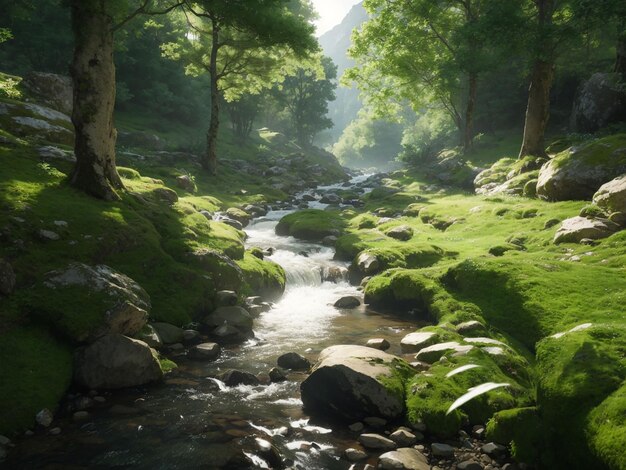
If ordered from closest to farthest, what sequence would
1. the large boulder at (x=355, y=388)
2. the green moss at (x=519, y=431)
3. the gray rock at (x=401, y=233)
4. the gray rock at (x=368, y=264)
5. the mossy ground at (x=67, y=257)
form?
the green moss at (x=519, y=431)
the large boulder at (x=355, y=388)
the mossy ground at (x=67, y=257)
the gray rock at (x=368, y=264)
the gray rock at (x=401, y=233)

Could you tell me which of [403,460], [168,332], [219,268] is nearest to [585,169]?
[219,268]

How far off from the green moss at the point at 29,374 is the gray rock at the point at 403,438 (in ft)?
17.8

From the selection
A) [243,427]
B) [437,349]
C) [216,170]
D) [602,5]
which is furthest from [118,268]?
[216,170]

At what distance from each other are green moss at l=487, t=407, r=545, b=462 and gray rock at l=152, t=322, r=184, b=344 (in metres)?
Answer: 6.97

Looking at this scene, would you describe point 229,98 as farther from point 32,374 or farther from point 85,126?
point 32,374

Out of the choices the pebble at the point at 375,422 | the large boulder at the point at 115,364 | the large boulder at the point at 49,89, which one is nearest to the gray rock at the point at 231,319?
the large boulder at the point at 115,364

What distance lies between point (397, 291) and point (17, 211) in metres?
10.4

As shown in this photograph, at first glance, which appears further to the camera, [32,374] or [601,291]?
[601,291]

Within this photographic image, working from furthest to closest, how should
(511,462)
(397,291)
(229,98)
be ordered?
1. (229,98)
2. (397,291)
3. (511,462)

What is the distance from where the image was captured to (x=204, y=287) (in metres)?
12.3

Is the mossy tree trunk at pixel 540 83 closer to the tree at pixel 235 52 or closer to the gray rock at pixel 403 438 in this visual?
the tree at pixel 235 52

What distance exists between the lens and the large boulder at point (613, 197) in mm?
14016

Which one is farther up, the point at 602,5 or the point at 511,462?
the point at 602,5

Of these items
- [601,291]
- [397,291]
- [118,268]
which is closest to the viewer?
[601,291]
